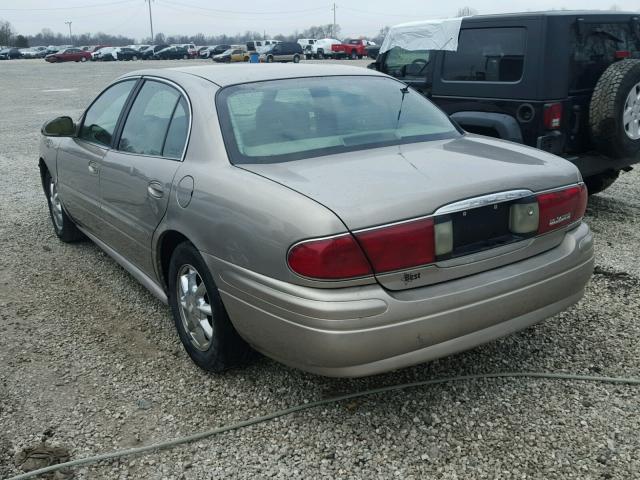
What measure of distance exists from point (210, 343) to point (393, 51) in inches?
198

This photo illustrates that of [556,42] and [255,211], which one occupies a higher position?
[556,42]

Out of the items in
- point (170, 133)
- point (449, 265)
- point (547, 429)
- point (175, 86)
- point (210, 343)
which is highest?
point (175, 86)

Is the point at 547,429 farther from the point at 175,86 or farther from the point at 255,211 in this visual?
the point at 175,86

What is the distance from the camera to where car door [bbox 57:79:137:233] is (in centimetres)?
429

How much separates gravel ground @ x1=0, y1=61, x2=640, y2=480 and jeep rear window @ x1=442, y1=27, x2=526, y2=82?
2.23 metres

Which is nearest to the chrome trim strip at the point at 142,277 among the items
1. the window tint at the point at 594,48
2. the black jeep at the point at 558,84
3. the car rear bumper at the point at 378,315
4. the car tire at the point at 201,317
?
the car tire at the point at 201,317

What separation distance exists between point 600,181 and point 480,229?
14.7 feet

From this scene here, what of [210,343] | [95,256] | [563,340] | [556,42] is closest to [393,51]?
[556,42]

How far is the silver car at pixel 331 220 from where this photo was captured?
2.51 m

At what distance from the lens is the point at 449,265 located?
8.71ft

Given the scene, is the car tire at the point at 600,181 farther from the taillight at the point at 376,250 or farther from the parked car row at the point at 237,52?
the parked car row at the point at 237,52

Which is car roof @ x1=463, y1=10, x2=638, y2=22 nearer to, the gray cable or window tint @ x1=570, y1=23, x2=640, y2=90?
window tint @ x1=570, y1=23, x2=640, y2=90

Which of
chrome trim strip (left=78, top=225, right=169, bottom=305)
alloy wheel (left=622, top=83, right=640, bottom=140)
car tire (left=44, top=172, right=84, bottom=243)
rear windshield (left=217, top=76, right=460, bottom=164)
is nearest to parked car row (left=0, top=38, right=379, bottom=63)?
car tire (left=44, top=172, right=84, bottom=243)

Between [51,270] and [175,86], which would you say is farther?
[51,270]
